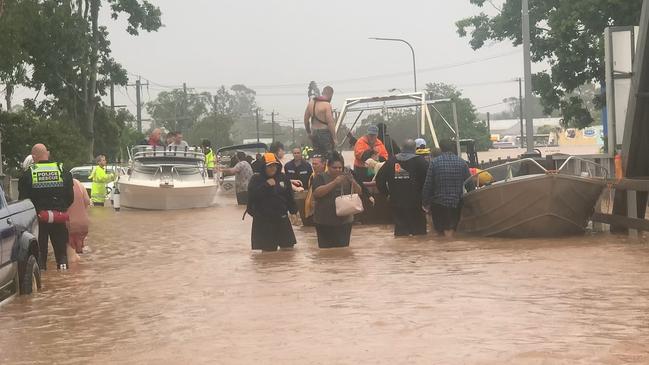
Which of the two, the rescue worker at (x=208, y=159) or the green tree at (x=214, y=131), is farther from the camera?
the green tree at (x=214, y=131)

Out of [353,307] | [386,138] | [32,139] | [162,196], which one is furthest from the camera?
[32,139]

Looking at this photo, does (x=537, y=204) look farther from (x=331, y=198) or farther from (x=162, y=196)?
(x=162, y=196)

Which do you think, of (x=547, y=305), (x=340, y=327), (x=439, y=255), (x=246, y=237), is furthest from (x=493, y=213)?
(x=340, y=327)

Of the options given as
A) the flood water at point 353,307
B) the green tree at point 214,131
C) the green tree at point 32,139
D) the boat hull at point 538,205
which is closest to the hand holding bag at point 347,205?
the flood water at point 353,307

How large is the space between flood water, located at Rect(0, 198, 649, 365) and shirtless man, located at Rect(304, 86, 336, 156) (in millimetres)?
3949

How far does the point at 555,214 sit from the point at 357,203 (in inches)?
127

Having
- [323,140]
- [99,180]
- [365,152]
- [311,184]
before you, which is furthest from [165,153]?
[311,184]

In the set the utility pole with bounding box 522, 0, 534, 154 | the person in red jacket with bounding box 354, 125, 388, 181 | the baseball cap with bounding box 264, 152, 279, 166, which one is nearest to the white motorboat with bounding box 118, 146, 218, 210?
the utility pole with bounding box 522, 0, 534, 154

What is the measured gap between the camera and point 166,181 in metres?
30.7

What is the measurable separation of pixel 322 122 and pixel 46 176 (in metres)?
7.43

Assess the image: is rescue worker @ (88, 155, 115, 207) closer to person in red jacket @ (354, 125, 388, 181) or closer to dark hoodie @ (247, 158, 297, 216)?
person in red jacket @ (354, 125, 388, 181)

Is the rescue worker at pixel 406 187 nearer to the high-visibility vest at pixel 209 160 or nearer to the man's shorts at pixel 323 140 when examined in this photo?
the man's shorts at pixel 323 140

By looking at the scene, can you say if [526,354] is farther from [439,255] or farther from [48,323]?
[439,255]

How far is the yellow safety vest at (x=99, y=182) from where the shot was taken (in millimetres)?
30388
